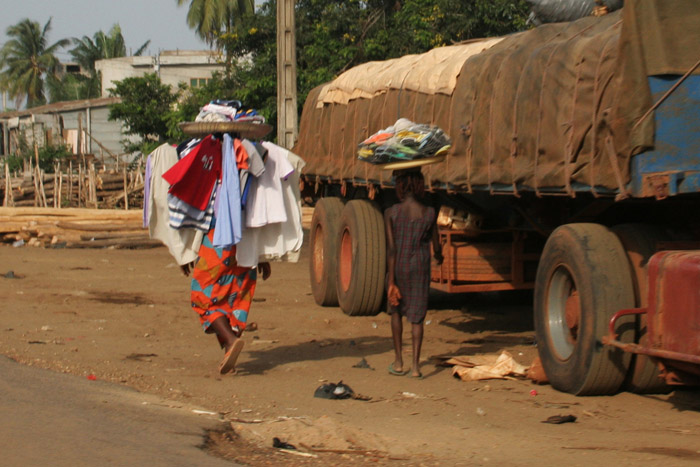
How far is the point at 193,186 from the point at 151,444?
2.72m

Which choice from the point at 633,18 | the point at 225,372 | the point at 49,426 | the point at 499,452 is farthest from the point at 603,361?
the point at 49,426

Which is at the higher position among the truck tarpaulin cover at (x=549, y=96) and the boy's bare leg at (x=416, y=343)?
the truck tarpaulin cover at (x=549, y=96)

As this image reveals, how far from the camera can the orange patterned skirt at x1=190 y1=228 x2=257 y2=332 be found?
698 cm

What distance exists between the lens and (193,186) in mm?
6887

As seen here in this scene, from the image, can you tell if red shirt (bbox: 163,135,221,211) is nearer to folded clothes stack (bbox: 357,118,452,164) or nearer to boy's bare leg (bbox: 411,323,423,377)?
folded clothes stack (bbox: 357,118,452,164)

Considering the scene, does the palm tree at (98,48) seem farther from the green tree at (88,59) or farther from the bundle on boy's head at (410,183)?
the bundle on boy's head at (410,183)

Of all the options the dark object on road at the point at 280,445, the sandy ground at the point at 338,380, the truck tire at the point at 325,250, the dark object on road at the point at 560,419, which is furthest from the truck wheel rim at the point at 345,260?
the dark object on road at the point at 280,445

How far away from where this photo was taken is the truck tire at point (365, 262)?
1059 cm

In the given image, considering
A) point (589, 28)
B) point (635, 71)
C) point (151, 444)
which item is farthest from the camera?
point (589, 28)

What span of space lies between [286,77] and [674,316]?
1442 cm

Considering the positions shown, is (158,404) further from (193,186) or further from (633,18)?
(633,18)

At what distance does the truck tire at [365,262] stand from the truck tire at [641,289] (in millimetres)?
4696

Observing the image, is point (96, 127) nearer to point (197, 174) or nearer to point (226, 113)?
point (226, 113)

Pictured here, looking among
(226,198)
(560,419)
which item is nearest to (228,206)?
(226,198)
